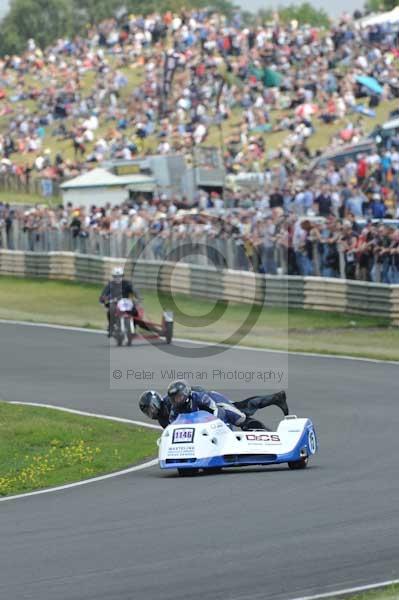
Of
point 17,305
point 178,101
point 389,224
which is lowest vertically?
point 17,305

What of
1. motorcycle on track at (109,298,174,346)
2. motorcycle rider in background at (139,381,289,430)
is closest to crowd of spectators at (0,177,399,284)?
motorcycle on track at (109,298,174,346)

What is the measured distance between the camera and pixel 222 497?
37.9 ft

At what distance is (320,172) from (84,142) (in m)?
17.0

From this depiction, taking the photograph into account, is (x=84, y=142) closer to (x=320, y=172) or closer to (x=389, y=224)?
(x=320, y=172)

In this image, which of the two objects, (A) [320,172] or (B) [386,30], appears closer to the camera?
(A) [320,172]

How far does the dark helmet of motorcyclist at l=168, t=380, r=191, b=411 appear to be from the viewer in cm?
1326

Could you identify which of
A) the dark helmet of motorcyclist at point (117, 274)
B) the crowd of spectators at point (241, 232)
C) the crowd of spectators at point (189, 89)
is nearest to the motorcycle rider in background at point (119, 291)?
the dark helmet of motorcyclist at point (117, 274)

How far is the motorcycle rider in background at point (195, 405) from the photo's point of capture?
43.6 feet

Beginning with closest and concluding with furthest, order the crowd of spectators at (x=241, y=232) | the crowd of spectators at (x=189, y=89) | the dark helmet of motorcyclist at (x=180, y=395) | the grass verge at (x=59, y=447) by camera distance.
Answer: the dark helmet of motorcyclist at (x=180, y=395), the grass verge at (x=59, y=447), the crowd of spectators at (x=241, y=232), the crowd of spectators at (x=189, y=89)

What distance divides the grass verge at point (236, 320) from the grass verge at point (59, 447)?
7.88 meters

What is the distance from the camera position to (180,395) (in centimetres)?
1325

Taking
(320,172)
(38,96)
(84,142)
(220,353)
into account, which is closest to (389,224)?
(220,353)

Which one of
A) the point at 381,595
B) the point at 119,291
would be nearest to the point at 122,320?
the point at 119,291

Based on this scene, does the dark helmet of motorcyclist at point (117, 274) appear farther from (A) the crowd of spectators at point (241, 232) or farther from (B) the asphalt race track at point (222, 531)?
(B) the asphalt race track at point (222, 531)
